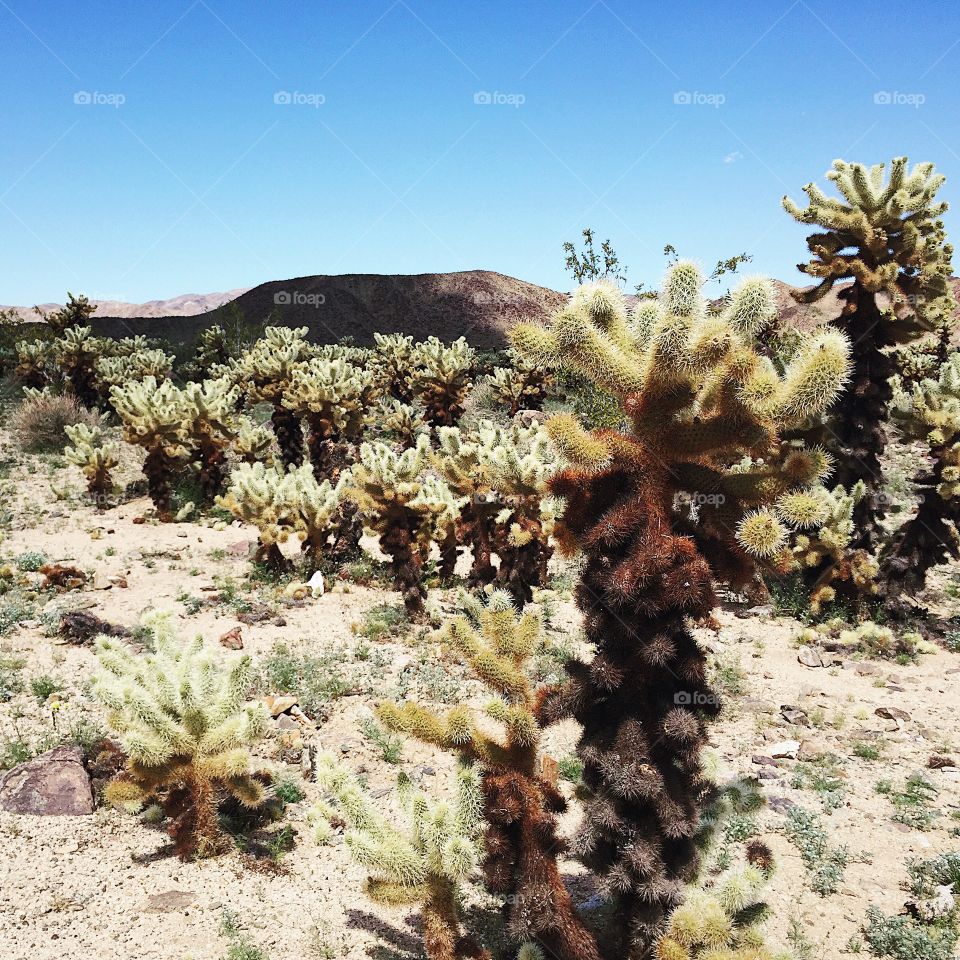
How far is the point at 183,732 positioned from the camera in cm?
459

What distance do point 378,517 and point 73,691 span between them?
368 centimetres

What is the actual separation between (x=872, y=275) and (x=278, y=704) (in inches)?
325

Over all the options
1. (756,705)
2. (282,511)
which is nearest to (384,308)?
(282,511)

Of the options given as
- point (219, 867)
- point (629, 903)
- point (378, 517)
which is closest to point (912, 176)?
point (378, 517)

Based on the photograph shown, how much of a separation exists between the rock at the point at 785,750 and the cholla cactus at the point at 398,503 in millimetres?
4138

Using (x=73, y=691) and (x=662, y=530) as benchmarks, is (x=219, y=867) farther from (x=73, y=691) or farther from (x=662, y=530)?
(x=662, y=530)

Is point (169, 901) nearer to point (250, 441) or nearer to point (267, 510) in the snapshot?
point (267, 510)

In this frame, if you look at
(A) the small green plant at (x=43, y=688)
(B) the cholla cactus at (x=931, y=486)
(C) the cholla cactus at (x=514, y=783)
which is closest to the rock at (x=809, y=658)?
(B) the cholla cactus at (x=931, y=486)

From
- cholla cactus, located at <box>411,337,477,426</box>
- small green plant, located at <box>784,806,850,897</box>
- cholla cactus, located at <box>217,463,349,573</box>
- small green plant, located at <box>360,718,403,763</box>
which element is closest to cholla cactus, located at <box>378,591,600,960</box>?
small green plant, located at <box>784,806,850,897</box>

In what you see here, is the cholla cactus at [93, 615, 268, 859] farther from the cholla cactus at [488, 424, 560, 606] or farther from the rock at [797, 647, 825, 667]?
the rock at [797, 647, 825, 667]

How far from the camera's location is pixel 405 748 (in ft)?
20.5

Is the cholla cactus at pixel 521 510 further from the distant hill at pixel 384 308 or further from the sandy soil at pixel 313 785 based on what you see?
the distant hill at pixel 384 308

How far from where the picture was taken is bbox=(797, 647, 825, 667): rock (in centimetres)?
813

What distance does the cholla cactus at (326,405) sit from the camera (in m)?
14.1
